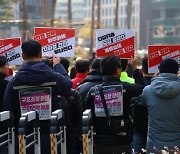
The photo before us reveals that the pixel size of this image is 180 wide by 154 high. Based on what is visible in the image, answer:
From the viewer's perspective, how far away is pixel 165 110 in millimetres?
5707

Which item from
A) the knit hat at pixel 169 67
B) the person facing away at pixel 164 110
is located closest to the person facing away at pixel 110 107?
the person facing away at pixel 164 110

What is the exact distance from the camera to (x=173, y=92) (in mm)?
5648

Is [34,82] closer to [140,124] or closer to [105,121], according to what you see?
[105,121]

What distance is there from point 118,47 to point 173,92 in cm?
279

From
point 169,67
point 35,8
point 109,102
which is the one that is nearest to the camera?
point 169,67

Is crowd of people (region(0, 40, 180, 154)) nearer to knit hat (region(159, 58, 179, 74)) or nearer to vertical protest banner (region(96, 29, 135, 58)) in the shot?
knit hat (region(159, 58, 179, 74))

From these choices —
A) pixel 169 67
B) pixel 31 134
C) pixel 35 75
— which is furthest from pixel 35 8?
pixel 31 134

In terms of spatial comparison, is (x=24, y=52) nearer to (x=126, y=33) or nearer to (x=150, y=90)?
(x=150, y=90)

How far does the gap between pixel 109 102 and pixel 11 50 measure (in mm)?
2814

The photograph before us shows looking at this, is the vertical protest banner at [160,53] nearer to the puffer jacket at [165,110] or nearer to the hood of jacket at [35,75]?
the puffer jacket at [165,110]

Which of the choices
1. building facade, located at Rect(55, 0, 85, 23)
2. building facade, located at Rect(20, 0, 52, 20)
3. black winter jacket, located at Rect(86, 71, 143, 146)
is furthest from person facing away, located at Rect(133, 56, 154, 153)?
building facade, located at Rect(55, 0, 85, 23)

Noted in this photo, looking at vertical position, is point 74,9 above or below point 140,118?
above

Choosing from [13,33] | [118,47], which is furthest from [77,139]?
[13,33]

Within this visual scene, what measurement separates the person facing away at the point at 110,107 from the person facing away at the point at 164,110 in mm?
318
